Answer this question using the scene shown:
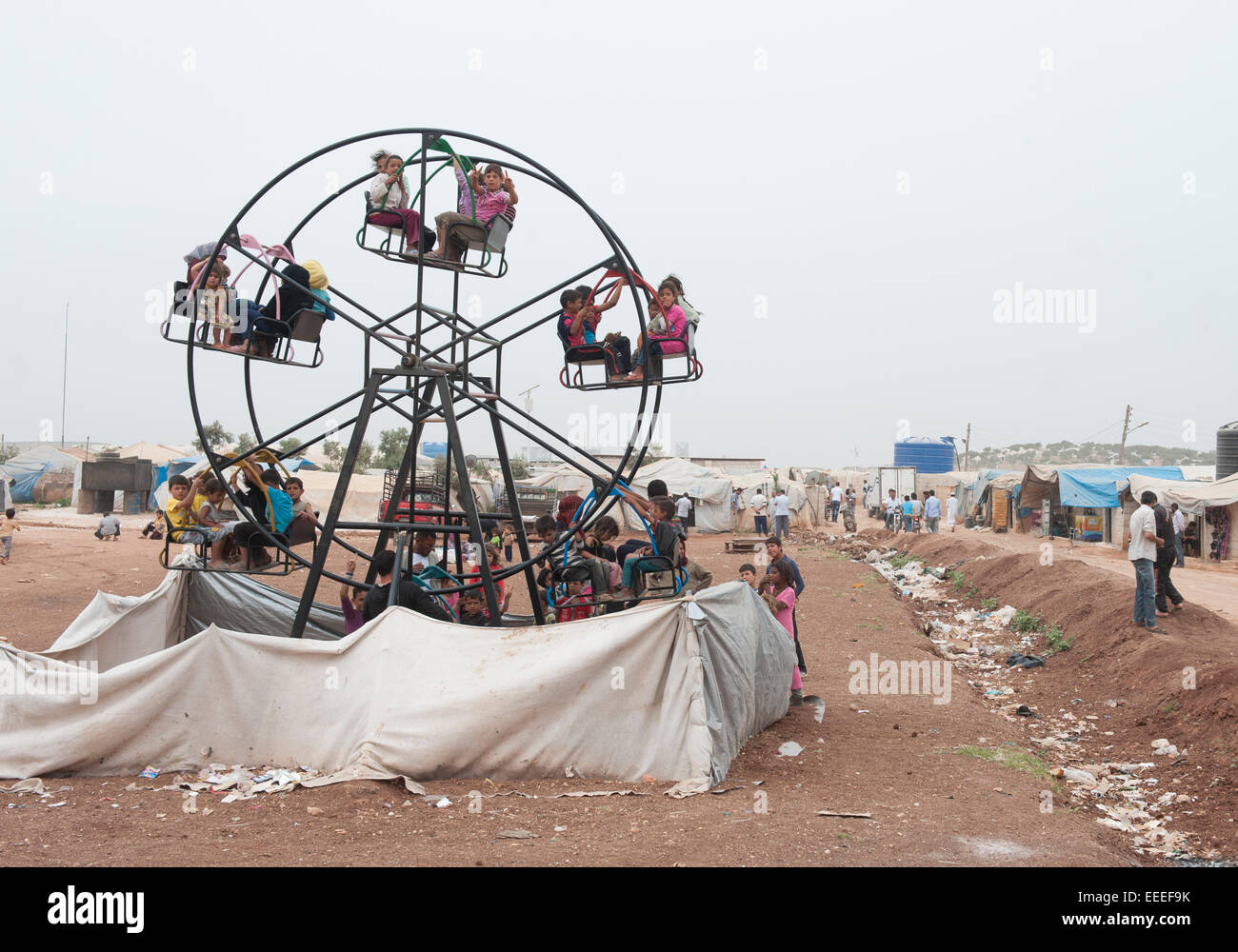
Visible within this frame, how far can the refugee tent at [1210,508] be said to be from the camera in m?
24.0

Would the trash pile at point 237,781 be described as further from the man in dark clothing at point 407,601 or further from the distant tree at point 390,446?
the distant tree at point 390,446

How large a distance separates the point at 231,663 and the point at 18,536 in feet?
75.9

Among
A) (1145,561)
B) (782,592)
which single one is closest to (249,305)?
(782,592)

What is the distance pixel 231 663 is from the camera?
24.6 feet

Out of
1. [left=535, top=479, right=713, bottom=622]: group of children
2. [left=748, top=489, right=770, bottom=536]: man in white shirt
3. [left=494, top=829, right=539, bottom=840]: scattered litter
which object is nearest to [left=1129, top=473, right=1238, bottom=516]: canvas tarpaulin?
[left=748, top=489, right=770, bottom=536]: man in white shirt

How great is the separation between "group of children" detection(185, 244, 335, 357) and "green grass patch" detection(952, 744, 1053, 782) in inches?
264

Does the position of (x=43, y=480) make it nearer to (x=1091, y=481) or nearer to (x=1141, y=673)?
(x=1091, y=481)

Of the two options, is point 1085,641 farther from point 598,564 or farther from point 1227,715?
point 598,564

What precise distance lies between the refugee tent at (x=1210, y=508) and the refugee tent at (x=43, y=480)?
47.1 meters

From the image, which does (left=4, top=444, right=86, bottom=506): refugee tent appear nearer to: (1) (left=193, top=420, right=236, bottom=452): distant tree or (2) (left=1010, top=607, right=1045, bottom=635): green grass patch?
(1) (left=193, top=420, right=236, bottom=452): distant tree

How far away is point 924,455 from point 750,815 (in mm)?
54837

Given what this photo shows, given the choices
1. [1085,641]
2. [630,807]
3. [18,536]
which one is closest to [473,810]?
[630,807]
